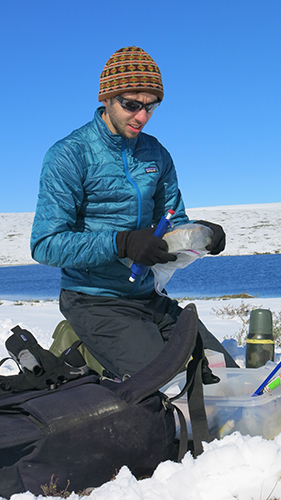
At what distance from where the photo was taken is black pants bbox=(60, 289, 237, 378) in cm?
303

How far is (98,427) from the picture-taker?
2.16 metres

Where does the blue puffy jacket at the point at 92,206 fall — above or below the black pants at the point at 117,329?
above

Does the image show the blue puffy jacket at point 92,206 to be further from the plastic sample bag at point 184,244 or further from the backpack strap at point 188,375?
the backpack strap at point 188,375

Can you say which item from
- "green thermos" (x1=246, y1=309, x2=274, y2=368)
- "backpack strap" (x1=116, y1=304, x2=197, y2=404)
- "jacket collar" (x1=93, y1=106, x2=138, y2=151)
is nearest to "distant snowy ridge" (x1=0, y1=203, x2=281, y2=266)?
"green thermos" (x1=246, y1=309, x2=274, y2=368)

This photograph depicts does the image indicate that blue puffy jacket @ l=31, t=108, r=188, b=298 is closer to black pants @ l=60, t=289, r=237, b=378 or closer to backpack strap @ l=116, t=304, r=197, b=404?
black pants @ l=60, t=289, r=237, b=378

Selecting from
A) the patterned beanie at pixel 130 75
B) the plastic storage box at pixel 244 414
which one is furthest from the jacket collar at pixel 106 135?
the plastic storage box at pixel 244 414

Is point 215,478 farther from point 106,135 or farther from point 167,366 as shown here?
point 106,135

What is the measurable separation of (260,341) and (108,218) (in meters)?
1.39

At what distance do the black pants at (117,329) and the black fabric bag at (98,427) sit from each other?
21.9 inches

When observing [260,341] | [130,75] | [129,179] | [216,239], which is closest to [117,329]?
[216,239]

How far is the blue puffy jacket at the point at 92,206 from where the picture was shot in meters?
3.05

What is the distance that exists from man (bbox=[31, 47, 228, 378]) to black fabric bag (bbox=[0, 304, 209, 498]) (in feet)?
2.10

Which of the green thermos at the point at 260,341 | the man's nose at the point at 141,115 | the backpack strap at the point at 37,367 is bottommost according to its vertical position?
the green thermos at the point at 260,341

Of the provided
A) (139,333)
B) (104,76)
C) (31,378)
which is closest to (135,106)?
(104,76)
